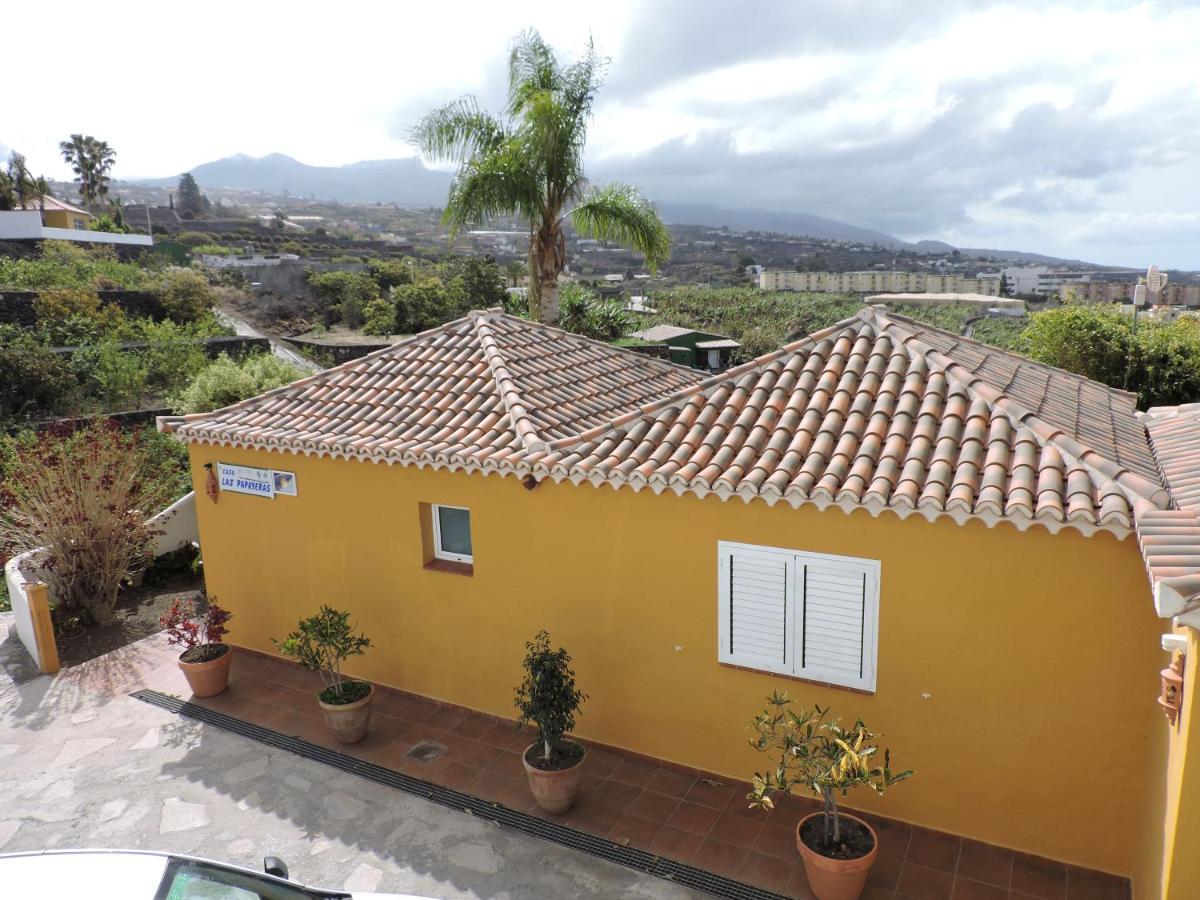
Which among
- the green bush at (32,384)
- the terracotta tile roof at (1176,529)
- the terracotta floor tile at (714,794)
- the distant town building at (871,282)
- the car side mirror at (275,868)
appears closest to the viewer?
the terracotta tile roof at (1176,529)

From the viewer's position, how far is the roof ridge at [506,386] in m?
8.16

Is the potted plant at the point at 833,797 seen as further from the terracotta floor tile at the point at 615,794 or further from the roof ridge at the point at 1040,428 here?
the roof ridge at the point at 1040,428

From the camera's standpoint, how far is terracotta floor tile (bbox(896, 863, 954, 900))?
6172mm

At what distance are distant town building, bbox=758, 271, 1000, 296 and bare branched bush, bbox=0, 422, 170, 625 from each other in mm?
55579

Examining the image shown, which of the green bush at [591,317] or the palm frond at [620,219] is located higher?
the palm frond at [620,219]

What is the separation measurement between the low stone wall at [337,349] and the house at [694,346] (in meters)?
10.8

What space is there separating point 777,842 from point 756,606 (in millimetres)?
2040

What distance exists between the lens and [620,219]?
52.7 ft

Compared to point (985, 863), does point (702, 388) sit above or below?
above

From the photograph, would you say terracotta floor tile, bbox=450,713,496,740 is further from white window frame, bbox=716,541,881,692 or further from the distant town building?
the distant town building

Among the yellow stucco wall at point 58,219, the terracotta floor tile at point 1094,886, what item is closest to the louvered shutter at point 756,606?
the terracotta floor tile at point 1094,886

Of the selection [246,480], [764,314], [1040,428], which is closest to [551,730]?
[1040,428]

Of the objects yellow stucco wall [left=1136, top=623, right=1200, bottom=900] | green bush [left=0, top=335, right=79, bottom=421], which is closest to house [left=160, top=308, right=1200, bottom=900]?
yellow stucco wall [left=1136, top=623, right=1200, bottom=900]

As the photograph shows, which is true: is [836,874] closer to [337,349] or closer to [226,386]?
[226,386]
